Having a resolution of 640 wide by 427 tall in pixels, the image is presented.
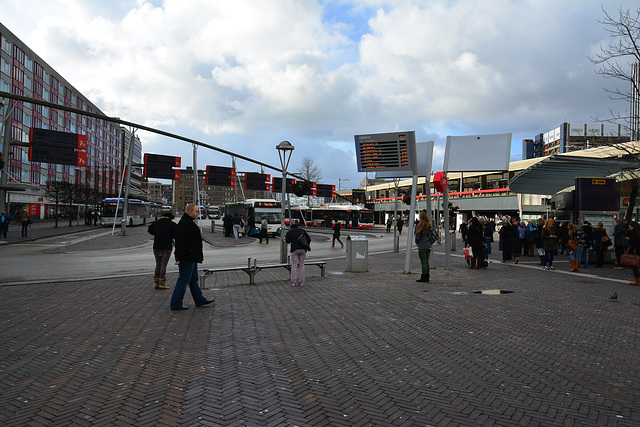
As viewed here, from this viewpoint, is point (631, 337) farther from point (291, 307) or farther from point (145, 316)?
point (145, 316)

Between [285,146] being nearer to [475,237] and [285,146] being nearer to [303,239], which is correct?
[303,239]

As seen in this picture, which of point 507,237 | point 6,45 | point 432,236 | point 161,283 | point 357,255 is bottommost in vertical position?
point 161,283

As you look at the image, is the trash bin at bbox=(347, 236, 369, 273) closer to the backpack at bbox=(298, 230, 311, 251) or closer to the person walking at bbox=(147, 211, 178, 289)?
the backpack at bbox=(298, 230, 311, 251)

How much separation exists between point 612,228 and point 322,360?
1648cm

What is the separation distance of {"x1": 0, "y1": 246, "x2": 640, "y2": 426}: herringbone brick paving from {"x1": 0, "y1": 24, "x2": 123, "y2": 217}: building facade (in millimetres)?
43308

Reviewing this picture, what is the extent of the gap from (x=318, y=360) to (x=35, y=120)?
71268 millimetres

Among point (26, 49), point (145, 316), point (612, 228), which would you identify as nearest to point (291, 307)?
point (145, 316)

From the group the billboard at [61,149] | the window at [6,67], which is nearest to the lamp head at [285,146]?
the billboard at [61,149]

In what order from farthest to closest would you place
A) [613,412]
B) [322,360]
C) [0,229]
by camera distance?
1. [0,229]
2. [322,360]
3. [613,412]

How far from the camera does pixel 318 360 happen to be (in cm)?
493

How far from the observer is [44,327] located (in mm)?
6121

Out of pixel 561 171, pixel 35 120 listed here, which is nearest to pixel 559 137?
pixel 561 171

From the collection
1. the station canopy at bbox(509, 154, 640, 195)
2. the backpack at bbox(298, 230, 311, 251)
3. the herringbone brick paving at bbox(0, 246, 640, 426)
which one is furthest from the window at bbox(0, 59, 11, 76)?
the station canopy at bbox(509, 154, 640, 195)

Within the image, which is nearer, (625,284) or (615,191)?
(625,284)
